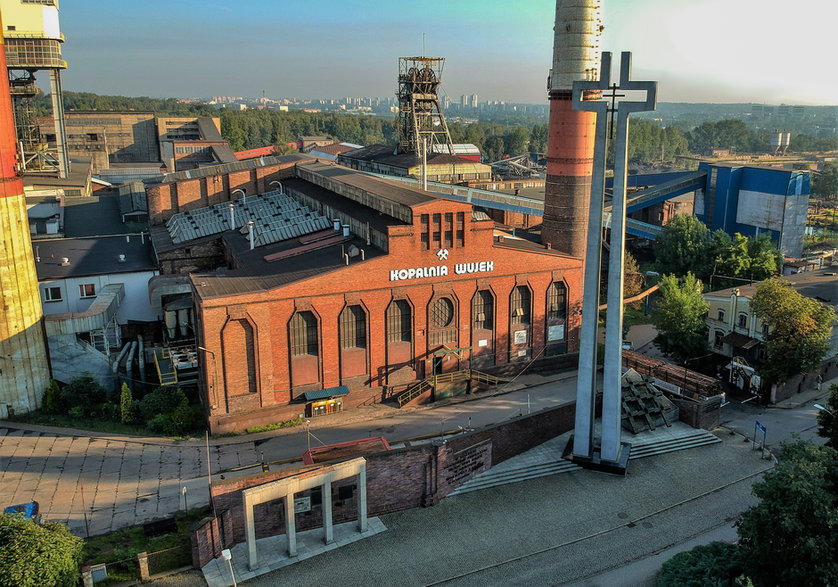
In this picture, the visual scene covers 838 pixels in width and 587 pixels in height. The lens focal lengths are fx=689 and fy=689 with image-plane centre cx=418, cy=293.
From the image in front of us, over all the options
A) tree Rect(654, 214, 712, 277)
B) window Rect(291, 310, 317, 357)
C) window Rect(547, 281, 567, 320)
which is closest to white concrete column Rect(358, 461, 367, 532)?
window Rect(291, 310, 317, 357)

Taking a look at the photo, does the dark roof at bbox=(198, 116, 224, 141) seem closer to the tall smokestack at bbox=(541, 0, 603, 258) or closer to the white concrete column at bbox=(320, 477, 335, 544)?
the tall smokestack at bbox=(541, 0, 603, 258)

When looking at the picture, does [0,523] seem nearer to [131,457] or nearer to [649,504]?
[131,457]

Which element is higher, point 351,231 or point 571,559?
point 351,231

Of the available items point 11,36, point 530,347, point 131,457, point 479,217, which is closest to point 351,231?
point 479,217

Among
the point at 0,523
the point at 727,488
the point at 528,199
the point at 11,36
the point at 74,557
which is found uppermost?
the point at 11,36

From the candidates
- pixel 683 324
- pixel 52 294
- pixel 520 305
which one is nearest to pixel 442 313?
pixel 520 305

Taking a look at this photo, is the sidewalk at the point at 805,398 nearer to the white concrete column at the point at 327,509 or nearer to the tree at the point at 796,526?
the tree at the point at 796,526

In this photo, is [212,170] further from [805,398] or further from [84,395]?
[805,398]
